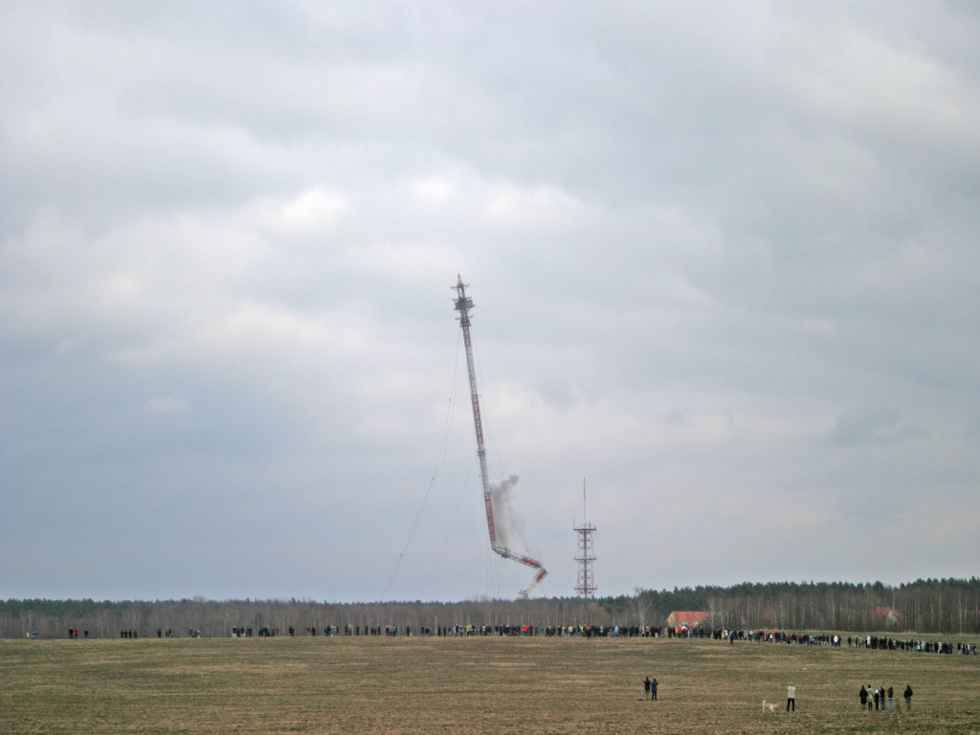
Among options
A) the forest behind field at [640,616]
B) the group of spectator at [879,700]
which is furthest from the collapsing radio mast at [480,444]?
the group of spectator at [879,700]

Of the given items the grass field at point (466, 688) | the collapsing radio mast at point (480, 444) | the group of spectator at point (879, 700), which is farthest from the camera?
the collapsing radio mast at point (480, 444)

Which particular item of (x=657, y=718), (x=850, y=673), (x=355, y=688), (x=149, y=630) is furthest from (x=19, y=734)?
(x=149, y=630)

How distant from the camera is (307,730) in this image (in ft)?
126

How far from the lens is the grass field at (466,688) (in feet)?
133

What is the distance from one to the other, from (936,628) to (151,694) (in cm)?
10555

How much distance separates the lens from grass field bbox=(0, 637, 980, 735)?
133 feet

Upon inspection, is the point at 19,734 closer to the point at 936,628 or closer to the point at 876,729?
the point at 876,729

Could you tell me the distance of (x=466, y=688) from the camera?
54.3 m

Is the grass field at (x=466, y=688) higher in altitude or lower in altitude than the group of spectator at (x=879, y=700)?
lower

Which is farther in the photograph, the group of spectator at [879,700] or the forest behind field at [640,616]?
the forest behind field at [640,616]

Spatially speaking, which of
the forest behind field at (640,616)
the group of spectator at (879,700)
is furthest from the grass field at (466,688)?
the forest behind field at (640,616)

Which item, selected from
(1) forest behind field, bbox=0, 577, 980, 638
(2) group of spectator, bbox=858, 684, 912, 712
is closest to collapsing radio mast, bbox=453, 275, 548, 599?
(1) forest behind field, bbox=0, 577, 980, 638

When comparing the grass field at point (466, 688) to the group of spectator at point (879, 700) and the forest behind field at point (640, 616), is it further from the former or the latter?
the forest behind field at point (640, 616)

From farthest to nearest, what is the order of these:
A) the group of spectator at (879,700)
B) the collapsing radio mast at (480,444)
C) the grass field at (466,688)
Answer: the collapsing radio mast at (480,444) < the group of spectator at (879,700) < the grass field at (466,688)
